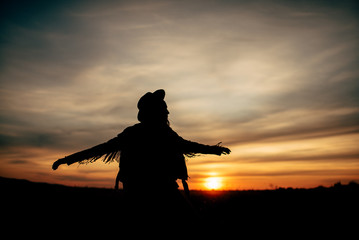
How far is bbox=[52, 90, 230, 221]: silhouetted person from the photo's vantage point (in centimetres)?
357

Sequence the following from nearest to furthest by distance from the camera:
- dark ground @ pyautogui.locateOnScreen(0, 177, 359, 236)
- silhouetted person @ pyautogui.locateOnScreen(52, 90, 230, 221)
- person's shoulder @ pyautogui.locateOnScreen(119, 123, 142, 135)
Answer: silhouetted person @ pyautogui.locateOnScreen(52, 90, 230, 221)
person's shoulder @ pyautogui.locateOnScreen(119, 123, 142, 135)
dark ground @ pyautogui.locateOnScreen(0, 177, 359, 236)

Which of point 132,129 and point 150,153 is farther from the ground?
point 132,129

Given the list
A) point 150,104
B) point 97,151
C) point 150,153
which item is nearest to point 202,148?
point 150,153

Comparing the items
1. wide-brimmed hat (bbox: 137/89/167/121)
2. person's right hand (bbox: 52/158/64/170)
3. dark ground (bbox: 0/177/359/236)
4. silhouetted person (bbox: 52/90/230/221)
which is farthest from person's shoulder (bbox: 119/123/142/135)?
dark ground (bbox: 0/177/359/236)

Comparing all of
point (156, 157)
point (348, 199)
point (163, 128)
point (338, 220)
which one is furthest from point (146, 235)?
point (348, 199)

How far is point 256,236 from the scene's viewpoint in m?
8.14

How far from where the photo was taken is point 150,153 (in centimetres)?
367

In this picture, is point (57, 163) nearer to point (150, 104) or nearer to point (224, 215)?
point (150, 104)

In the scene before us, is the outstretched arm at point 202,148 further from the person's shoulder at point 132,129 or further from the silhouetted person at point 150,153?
the person's shoulder at point 132,129

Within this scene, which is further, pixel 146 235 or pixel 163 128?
pixel 163 128

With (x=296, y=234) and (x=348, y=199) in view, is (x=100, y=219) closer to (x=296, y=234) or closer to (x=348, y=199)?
(x=296, y=234)

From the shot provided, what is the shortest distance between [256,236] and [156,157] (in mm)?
6035

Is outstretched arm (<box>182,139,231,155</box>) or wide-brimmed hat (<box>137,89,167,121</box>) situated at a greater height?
wide-brimmed hat (<box>137,89,167,121</box>)

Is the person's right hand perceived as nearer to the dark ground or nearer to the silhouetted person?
the silhouetted person
